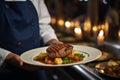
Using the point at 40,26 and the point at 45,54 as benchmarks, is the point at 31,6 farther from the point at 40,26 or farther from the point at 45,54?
the point at 45,54

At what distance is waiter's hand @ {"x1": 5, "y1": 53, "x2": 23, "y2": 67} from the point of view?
3.61 feet

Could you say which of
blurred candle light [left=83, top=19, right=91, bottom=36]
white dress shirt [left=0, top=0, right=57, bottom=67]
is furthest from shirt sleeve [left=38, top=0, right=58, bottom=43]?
blurred candle light [left=83, top=19, right=91, bottom=36]

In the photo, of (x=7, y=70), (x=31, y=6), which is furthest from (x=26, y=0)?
(x=7, y=70)

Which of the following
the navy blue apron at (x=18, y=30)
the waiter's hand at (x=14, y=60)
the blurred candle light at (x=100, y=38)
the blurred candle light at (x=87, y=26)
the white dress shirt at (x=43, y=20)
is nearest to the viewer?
the waiter's hand at (x=14, y=60)

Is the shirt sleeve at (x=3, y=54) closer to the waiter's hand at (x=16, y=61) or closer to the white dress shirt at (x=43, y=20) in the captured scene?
the waiter's hand at (x=16, y=61)

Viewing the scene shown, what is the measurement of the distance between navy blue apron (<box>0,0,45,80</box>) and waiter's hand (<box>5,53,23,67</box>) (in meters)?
0.11

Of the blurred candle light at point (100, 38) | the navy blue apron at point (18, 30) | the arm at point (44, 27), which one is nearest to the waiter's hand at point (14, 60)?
the navy blue apron at point (18, 30)

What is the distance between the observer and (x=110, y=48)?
6.39 ft

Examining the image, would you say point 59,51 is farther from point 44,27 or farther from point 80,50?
point 44,27

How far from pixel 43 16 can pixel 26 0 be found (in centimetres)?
16

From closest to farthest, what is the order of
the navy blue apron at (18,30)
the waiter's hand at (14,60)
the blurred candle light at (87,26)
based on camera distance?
the waiter's hand at (14,60)
the navy blue apron at (18,30)
the blurred candle light at (87,26)

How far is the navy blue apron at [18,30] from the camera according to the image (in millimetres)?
1255

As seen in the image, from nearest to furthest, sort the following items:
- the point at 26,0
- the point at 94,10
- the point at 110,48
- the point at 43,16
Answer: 1. the point at 26,0
2. the point at 43,16
3. the point at 110,48
4. the point at 94,10

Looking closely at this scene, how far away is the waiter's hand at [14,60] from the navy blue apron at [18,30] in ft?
0.37
